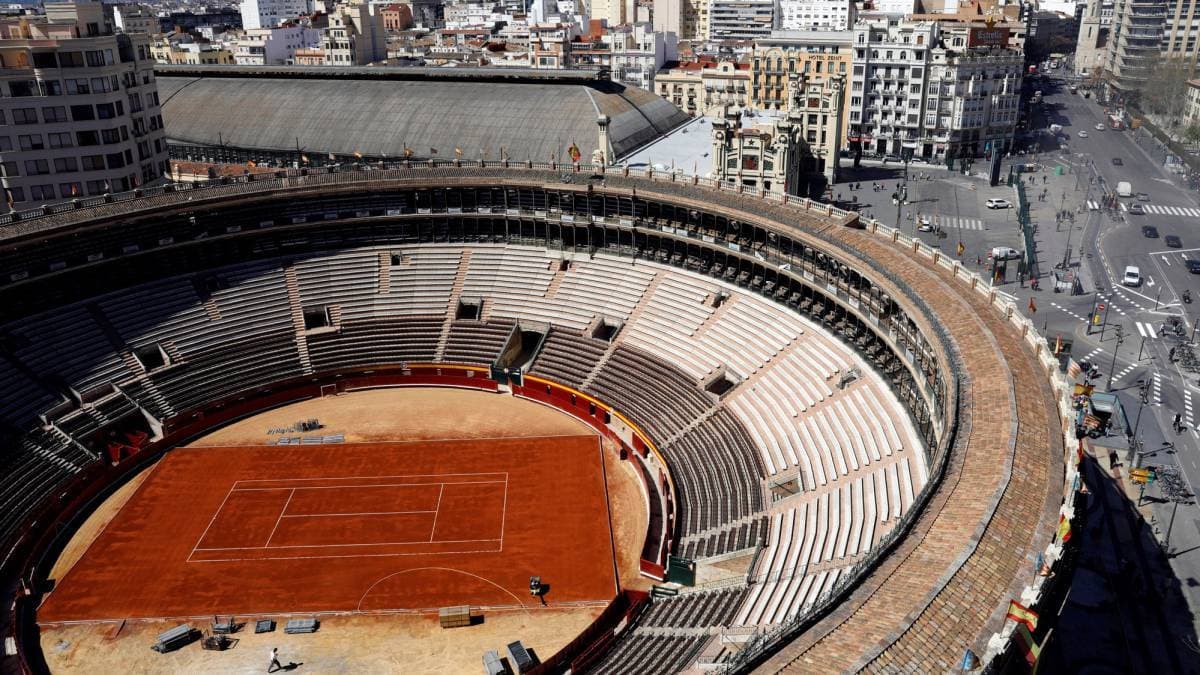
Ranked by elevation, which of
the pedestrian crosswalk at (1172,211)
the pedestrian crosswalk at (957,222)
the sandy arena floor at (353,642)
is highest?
the pedestrian crosswalk at (957,222)

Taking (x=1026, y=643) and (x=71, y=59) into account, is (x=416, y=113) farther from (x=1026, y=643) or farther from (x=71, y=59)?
(x=1026, y=643)

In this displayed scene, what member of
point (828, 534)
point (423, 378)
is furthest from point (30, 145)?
point (828, 534)

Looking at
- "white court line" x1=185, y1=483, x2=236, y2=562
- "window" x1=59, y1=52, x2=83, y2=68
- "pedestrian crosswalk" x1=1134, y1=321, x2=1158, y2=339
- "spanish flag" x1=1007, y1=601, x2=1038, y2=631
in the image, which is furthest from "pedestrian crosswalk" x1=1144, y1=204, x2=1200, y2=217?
"window" x1=59, y1=52, x2=83, y2=68

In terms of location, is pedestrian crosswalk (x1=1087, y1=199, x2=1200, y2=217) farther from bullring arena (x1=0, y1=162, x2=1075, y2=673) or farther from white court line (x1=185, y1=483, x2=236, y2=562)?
white court line (x1=185, y1=483, x2=236, y2=562)

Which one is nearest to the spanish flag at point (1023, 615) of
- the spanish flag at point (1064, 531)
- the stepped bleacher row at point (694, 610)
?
the spanish flag at point (1064, 531)

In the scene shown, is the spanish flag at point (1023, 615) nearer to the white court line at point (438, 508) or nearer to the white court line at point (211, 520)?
the white court line at point (438, 508)

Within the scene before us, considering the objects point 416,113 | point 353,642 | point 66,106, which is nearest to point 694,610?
point 353,642
